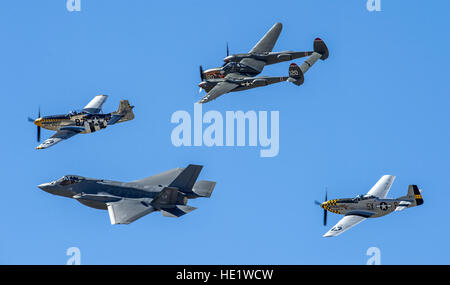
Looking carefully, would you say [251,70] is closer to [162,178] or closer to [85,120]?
[85,120]

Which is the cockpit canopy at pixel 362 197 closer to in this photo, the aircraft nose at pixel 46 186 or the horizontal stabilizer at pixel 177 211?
the horizontal stabilizer at pixel 177 211

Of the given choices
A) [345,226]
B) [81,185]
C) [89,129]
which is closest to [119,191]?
[81,185]

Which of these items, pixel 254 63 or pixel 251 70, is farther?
pixel 254 63

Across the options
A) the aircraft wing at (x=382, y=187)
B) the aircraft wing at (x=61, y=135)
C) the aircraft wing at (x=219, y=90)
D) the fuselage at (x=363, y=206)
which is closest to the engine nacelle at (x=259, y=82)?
the aircraft wing at (x=219, y=90)

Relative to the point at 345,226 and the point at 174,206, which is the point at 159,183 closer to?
the point at 174,206

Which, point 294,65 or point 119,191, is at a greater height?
point 294,65

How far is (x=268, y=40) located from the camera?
11944 cm

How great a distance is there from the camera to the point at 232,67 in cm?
10969

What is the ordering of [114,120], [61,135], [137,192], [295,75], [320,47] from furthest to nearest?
A: [320,47] < [295,75] < [114,120] < [61,135] < [137,192]

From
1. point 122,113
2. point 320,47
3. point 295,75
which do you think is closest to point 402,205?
point 295,75

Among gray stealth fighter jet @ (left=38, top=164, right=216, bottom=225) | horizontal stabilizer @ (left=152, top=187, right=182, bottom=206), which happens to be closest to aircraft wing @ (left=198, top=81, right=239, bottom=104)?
gray stealth fighter jet @ (left=38, top=164, right=216, bottom=225)

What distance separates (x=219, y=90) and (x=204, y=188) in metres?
16.5

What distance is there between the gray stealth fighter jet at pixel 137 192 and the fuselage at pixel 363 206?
42.1 ft

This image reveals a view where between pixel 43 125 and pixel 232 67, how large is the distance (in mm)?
23271
